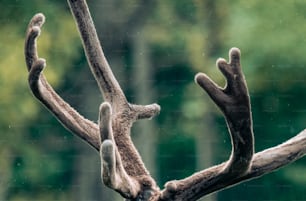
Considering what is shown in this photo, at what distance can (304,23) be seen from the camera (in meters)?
7.54

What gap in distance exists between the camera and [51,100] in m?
2.78

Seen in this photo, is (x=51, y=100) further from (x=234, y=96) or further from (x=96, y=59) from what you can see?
(x=234, y=96)

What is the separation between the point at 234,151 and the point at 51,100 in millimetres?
555

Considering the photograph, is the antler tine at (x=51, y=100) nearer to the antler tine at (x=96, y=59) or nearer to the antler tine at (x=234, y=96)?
the antler tine at (x=96, y=59)

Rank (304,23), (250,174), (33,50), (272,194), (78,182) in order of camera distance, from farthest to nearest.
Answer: (78,182) → (272,194) → (304,23) → (33,50) → (250,174)

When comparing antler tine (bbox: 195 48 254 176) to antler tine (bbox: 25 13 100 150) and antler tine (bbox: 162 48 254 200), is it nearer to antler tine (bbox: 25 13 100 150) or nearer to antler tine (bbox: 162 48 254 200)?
antler tine (bbox: 162 48 254 200)

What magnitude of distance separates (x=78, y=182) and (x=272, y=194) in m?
1.55

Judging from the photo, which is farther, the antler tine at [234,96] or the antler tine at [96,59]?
the antler tine at [96,59]

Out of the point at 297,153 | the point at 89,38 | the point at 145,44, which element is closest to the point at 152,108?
the point at 89,38

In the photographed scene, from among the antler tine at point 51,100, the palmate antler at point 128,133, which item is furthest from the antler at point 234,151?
the antler tine at point 51,100

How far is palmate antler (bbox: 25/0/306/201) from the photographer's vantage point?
2.30 metres

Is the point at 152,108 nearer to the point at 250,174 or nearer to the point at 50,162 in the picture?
the point at 250,174

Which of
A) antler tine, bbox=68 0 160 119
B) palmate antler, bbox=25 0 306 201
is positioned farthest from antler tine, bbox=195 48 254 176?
antler tine, bbox=68 0 160 119

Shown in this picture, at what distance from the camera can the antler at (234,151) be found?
2.30 m
